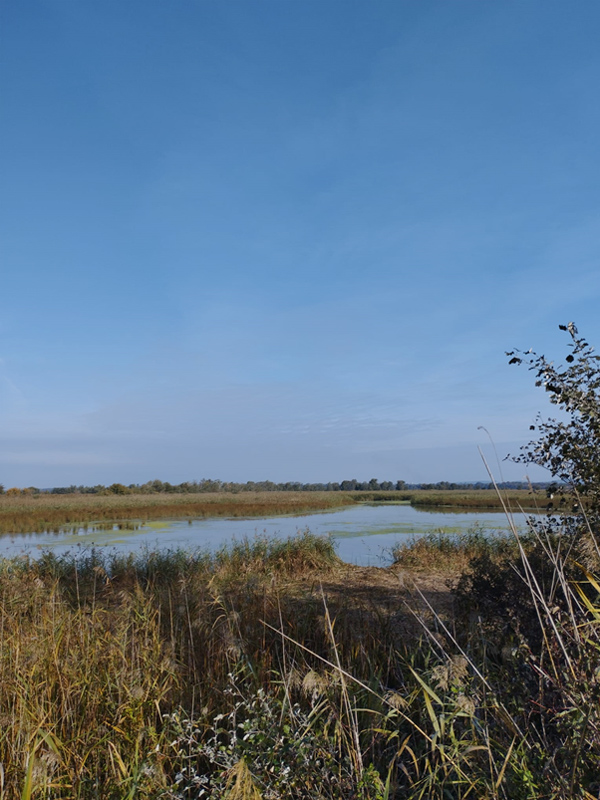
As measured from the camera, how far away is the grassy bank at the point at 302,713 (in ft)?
6.62

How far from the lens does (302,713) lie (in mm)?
2717

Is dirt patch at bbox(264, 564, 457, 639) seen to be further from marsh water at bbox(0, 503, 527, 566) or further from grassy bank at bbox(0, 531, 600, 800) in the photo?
marsh water at bbox(0, 503, 527, 566)

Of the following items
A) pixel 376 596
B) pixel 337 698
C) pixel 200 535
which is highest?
pixel 337 698

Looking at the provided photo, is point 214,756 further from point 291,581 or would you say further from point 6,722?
point 291,581

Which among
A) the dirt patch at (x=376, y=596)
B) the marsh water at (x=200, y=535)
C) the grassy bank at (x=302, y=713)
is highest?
the grassy bank at (x=302, y=713)

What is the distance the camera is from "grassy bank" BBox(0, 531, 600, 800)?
2.02m

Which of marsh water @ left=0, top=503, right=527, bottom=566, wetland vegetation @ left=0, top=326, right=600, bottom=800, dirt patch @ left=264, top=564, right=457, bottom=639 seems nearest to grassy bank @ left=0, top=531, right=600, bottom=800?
wetland vegetation @ left=0, top=326, right=600, bottom=800

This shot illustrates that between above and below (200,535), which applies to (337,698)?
above

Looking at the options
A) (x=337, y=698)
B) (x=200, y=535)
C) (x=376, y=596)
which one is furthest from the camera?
(x=200, y=535)

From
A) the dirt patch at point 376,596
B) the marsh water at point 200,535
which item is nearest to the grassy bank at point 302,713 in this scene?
the dirt patch at point 376,596

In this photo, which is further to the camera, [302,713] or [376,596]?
[376,596]

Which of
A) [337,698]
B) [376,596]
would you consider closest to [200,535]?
[376,596]

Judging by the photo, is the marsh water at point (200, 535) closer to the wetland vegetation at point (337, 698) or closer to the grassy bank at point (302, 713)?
the wetland vegetation at point (337, 698)

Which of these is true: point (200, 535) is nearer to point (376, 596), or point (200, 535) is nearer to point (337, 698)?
point (376, 596)
